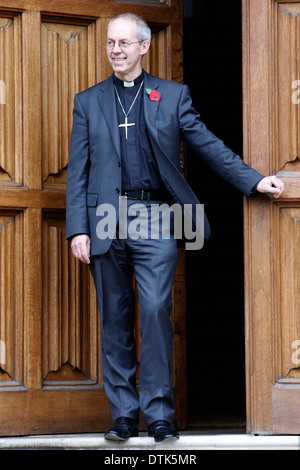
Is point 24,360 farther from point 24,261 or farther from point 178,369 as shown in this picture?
point 178,369

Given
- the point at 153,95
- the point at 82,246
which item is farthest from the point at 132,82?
the point at 82,246

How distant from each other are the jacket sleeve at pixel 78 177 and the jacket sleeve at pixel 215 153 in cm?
41

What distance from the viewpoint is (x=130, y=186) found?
396cm

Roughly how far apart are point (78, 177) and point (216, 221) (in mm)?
2642

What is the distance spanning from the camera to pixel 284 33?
414 centimetres

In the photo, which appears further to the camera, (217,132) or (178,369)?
(217,132)

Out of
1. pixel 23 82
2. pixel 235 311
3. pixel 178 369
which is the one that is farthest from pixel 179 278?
pixel 235 311

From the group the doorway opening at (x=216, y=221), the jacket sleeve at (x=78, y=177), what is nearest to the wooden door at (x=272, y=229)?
the jacket sleeve at (x=78, y=177)

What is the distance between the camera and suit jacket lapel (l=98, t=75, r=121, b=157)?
3928 millimetres

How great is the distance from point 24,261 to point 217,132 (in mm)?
2636

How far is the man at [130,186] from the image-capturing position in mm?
3898

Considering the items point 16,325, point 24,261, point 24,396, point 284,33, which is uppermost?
point 284,33

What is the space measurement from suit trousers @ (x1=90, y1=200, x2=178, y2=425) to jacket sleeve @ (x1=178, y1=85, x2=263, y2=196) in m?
0.33


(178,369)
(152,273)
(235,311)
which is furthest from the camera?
(235,311)
